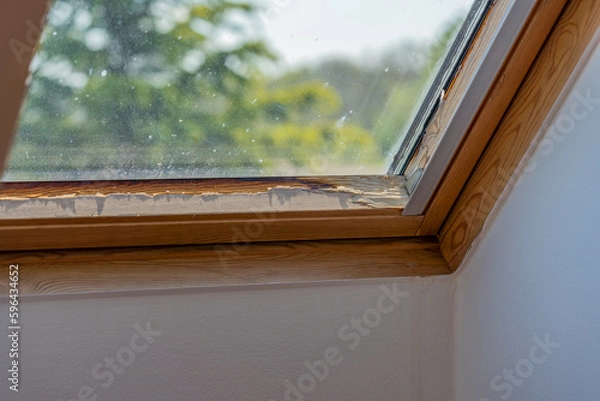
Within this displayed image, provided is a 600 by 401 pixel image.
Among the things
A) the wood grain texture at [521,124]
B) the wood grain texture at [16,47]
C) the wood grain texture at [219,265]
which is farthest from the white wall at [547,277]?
the wood grain texture at [16,47]

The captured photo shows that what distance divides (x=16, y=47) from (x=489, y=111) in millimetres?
921

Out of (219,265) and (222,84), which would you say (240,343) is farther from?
(222,84)

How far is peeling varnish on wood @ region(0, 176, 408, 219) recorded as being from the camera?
1354 millimetres

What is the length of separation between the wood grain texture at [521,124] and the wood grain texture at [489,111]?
0.02m

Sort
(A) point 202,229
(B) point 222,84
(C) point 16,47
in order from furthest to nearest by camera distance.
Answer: (A) point 202,229, (B) point 222,84, (C) point 16,47

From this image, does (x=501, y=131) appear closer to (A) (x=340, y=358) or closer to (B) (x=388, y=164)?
(B) (x=388, y=164)

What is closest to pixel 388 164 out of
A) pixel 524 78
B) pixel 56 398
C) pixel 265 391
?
pixel 524 78

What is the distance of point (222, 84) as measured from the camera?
1.26 m

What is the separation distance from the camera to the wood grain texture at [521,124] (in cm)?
125

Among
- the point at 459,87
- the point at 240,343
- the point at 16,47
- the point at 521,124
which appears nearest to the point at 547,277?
the point at 521,124

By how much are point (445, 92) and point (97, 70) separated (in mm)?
723

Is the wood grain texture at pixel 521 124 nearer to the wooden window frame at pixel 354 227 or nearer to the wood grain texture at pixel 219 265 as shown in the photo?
the wooden window frame at pixel 354 227

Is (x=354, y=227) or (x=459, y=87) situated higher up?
(x=459, y=87)

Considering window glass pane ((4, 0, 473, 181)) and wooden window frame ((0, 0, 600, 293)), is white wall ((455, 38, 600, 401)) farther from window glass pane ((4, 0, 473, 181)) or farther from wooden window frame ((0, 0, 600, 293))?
window glass pane ((4, 0, 473, 181))
